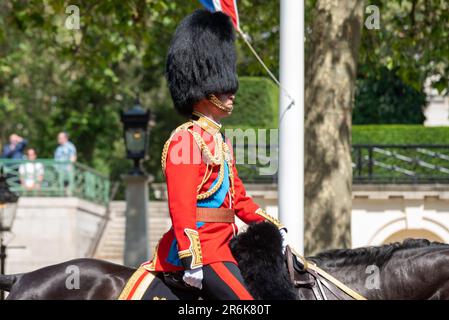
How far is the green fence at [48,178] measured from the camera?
2630cm

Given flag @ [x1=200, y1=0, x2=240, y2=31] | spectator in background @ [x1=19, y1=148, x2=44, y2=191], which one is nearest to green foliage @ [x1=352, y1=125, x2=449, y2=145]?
spectator in background @ [x1=19, y1=148, x2=44, y2=191]

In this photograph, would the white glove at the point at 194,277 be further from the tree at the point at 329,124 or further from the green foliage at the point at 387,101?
the green foliage at the point at 387,101

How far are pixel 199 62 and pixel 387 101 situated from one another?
1983 cm

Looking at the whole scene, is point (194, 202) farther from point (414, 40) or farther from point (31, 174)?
point (31, 174)

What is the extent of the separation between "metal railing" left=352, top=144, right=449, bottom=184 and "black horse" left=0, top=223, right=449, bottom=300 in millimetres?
15281

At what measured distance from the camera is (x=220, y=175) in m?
6.03

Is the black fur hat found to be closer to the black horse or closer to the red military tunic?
the red military tunic

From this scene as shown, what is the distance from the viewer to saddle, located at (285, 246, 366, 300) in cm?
598

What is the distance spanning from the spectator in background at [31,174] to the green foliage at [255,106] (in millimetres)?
5540

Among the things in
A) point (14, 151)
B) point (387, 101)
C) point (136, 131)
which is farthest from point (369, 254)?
point (14, 151)

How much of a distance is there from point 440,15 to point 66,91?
21.3 meters

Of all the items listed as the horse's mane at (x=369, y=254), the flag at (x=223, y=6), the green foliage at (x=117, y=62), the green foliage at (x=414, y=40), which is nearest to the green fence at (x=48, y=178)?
the green foliage at (x=117, y=62)

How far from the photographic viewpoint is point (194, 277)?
5.73 m
